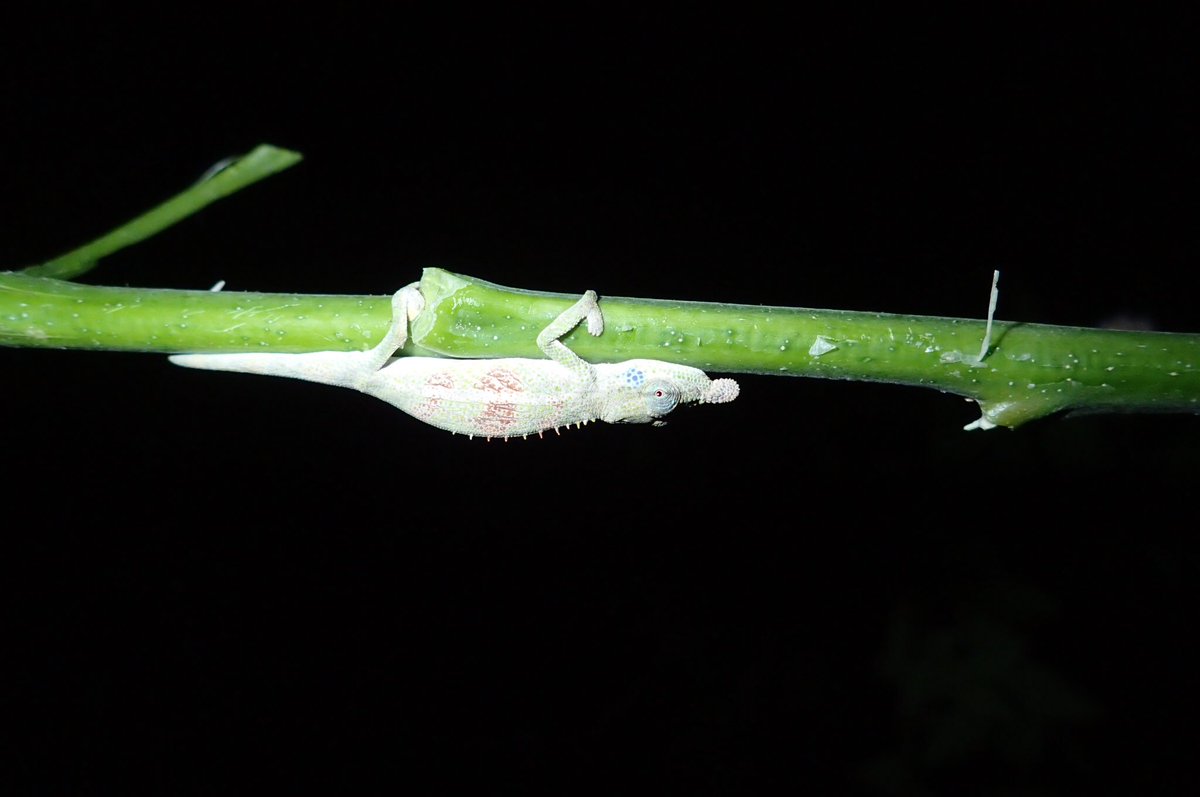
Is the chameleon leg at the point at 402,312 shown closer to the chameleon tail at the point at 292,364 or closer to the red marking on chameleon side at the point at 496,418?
the chameleon tail at the point at 292,364

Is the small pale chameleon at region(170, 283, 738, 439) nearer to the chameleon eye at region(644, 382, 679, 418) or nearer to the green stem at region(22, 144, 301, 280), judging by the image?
the chameleon eye at region(644, 382, 679, 418)

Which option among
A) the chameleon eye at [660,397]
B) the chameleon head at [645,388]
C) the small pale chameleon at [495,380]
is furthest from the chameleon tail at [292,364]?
the chameleon eye at [660,397]

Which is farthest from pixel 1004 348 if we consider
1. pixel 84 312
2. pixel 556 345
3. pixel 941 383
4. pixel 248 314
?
pixel 84 312

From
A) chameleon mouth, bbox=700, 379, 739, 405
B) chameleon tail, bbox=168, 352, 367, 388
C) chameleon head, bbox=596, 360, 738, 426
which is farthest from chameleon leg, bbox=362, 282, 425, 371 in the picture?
chameleon mouth, bbox=700, 379, 739, 405

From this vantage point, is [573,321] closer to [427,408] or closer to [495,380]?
[495,380]

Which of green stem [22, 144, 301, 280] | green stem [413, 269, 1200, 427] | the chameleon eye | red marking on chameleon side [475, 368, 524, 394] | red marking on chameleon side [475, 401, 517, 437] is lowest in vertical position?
red marking on chameleon side [475, 401, 517, 437]

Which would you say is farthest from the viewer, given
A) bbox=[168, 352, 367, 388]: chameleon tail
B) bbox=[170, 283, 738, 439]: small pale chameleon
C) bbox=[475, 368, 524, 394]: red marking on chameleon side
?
bbox=[475, 368, 524, 394]: red marking on chameleon side

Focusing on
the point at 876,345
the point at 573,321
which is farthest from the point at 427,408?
the point at 876,345
